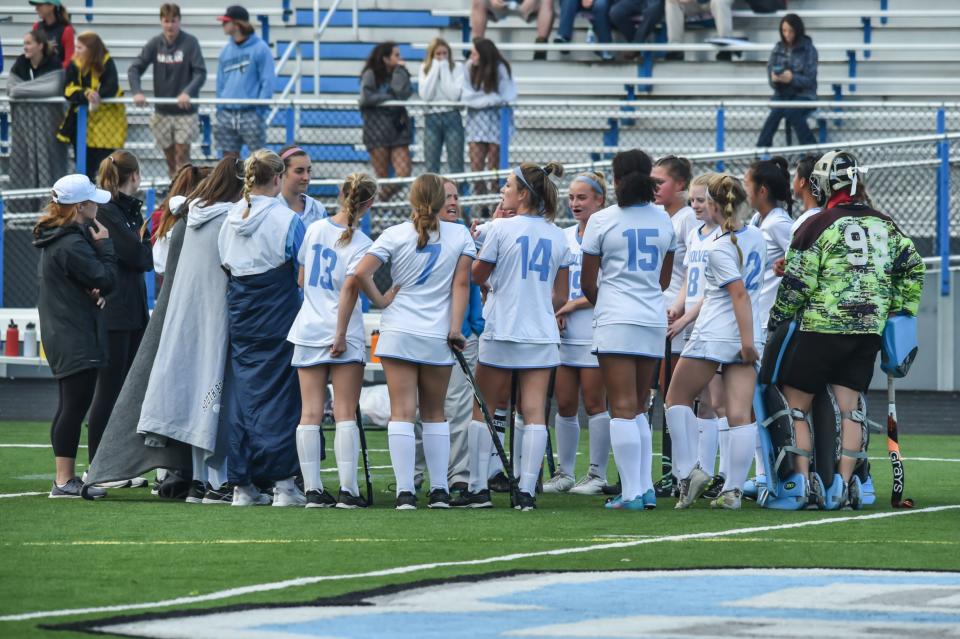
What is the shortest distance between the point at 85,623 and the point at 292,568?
1.45m

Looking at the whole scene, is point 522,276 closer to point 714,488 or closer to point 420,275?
point 420,275

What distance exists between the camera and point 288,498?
33.0ft

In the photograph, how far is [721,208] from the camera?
9.73 m

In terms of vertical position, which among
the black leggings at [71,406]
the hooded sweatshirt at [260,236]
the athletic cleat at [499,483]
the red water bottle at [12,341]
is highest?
the hooded sweatshirt at [260,236]

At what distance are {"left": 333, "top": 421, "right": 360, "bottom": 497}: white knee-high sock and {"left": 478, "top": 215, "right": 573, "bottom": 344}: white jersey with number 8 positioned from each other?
0.92m

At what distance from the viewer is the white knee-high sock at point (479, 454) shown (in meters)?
9.93

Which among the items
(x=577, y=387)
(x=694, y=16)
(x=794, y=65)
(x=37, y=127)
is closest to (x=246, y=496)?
(x=577, y=387)

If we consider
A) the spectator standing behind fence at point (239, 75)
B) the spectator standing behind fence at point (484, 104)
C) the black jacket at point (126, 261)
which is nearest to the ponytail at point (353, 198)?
the black jacket at point (126, 261)

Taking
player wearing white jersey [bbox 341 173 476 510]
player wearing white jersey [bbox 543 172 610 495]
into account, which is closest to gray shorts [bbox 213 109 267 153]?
player wearing white jersey [bbox 543 172 610 495]

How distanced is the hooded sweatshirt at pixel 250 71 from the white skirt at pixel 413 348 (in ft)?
33.7

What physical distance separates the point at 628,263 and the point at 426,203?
45.4 inches

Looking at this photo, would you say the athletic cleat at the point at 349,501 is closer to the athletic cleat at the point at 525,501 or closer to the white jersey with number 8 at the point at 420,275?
the athletic cleat at the point at 525,501

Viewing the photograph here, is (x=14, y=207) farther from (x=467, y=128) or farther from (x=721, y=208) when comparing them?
(x=721, y=208)

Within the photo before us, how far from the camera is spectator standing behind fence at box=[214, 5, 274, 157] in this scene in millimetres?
18750
